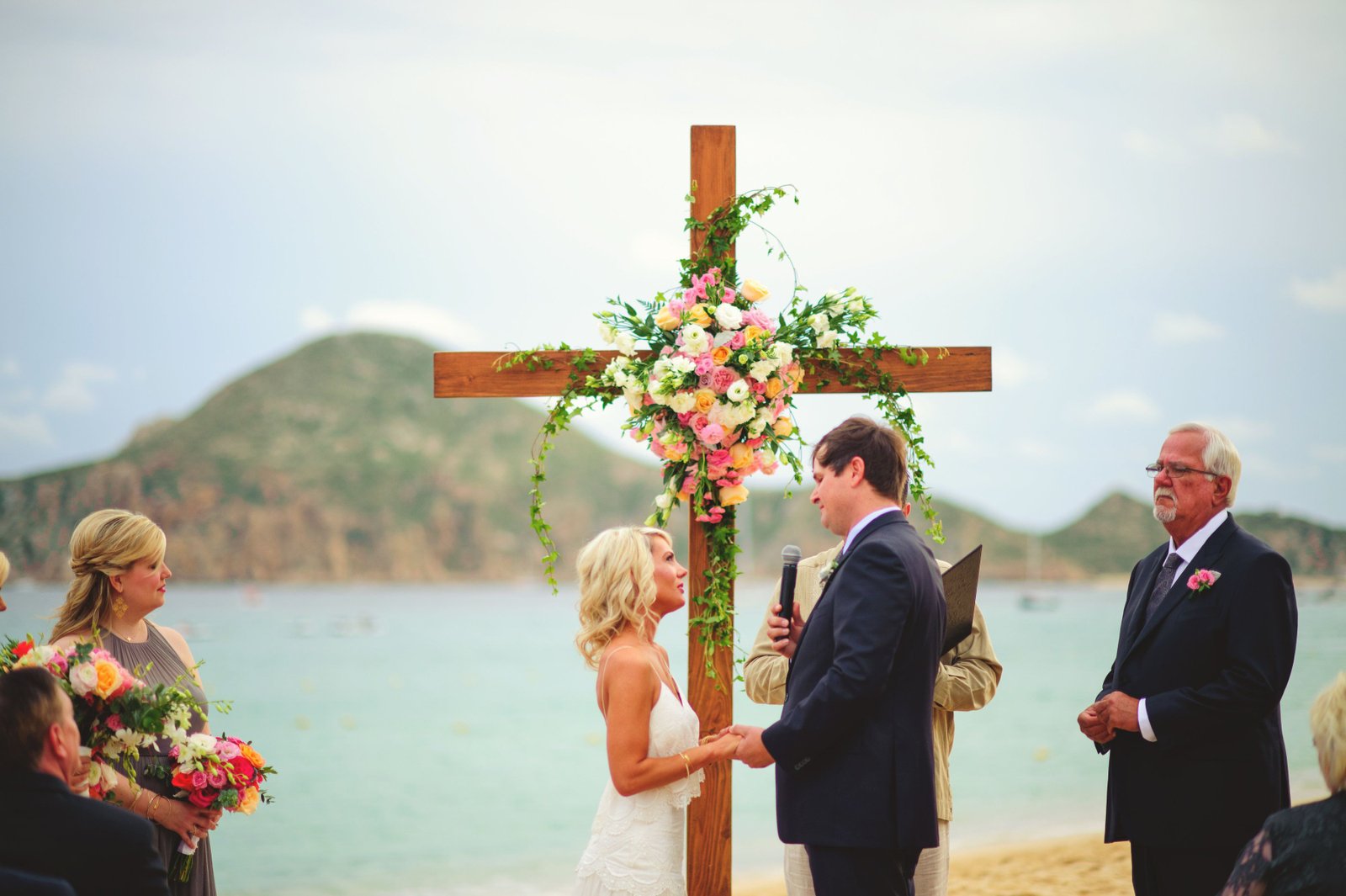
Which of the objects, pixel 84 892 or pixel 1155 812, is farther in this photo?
pixel 1155 812

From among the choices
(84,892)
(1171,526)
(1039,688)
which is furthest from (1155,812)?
(1039,688)

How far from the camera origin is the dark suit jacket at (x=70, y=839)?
2.38 meters

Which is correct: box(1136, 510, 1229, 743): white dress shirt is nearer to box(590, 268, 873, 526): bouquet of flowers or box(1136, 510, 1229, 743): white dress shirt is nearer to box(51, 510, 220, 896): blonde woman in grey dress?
box(590, 268, 873, 526): bouquet of flowers

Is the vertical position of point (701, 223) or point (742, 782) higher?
point (701, 223)

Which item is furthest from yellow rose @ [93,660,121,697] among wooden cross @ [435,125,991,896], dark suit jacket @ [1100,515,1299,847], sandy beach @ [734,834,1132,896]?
sandy beach @ [734,834,1132,896]

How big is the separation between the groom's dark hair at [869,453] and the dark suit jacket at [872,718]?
0.18m

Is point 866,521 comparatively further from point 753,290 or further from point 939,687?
point 753,290

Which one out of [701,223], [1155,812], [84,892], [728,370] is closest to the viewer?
[84,892]

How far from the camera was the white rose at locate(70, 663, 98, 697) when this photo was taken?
9.92ft

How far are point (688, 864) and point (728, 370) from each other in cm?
162

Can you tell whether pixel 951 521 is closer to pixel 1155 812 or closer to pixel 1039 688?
pixel 1039 688

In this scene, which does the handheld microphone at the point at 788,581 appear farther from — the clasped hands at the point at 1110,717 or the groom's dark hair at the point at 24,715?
the groom's dark hair at the point at 24,715

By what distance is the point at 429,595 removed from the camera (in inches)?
2680

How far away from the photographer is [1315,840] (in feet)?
7.97
